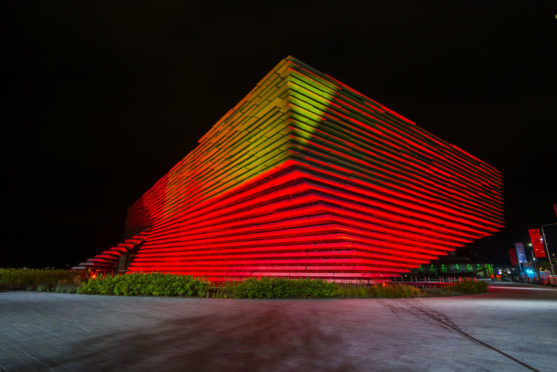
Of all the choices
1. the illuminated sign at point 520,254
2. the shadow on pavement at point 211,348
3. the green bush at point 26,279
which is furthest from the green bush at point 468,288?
the illuminated sign at point 520,254

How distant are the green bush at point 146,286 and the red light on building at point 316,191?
7091 millimetres

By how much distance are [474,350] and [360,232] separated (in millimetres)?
13444

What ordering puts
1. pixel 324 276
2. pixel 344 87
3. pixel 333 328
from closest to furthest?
pixel 333 328 < pixel 324 276 < pixel 344 87

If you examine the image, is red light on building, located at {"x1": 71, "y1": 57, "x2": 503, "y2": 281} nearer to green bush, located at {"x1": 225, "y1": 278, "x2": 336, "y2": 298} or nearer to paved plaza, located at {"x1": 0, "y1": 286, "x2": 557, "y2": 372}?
green bush, located at {"x1": 225, "y1": 278, "x2": 336, "y2": 298}

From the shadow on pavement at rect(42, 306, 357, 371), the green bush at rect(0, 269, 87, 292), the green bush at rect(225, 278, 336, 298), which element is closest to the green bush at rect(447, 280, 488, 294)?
the green bush at rect(225, 278, 336, 298)

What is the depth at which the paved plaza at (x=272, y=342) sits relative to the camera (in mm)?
3139

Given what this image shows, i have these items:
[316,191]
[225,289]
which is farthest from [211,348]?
[316,191]

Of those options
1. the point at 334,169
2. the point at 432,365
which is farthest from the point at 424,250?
the point at 432,365

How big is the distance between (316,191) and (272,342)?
11364 mm

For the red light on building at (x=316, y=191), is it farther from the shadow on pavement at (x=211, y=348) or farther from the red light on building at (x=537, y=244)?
the red light on building at (x=537, y=244)

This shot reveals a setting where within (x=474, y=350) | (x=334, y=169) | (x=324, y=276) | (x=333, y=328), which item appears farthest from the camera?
(x=324, y=276)

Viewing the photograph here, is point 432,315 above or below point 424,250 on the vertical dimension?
below

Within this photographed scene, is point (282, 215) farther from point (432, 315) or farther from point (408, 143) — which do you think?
point (408, 143)

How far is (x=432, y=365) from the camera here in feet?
10.2
